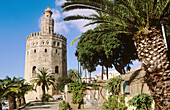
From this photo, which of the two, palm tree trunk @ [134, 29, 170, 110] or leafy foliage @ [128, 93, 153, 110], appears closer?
palm tree trunk @ [134, 29, 170, 110]

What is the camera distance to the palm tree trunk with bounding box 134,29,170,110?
559 cm

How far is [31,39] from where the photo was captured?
42.3 metres

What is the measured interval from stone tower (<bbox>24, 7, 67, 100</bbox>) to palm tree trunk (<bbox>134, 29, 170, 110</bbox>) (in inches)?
1407

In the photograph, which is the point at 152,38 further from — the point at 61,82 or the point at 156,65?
the point at 61,82

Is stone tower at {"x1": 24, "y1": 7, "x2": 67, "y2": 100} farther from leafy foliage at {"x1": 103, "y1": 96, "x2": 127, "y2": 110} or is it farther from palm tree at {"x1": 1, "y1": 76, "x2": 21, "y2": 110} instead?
leafy foliage at {"x1": 103, "y1": 96, "x2": 127, "y2": 110}

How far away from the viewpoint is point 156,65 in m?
5.80

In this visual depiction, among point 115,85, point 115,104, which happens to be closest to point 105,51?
point 115,85

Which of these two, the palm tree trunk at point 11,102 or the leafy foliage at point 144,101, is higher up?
the leafy foliage at point 144,101

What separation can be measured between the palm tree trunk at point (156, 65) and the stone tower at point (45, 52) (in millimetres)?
35730

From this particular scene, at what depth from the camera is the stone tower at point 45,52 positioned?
40.5m

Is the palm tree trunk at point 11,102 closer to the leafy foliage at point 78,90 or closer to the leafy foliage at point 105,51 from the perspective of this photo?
the leafy foliage at point 78,90

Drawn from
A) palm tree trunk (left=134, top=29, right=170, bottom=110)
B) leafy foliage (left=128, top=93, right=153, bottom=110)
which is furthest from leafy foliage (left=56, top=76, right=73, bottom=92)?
palm tree trunk (left=134, top=29, right=170, bottom=110)

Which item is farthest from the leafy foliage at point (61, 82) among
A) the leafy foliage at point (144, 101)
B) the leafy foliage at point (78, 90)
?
the leafy foliage at point (144, 101)

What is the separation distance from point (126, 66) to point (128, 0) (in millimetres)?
17264
